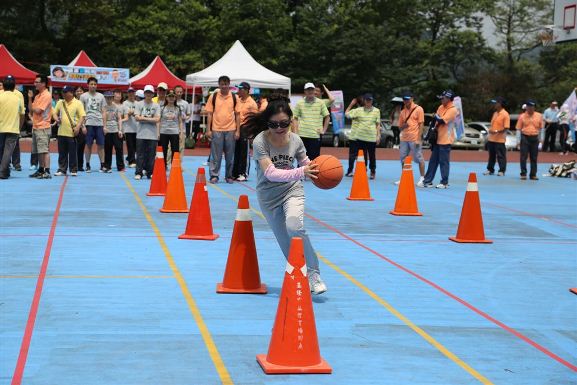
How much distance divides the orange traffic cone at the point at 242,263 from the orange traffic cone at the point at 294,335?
206cm

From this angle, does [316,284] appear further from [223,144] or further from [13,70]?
[13,70]

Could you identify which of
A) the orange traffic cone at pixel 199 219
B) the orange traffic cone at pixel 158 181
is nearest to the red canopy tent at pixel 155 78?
the orange traffic cone at pixel 158 181

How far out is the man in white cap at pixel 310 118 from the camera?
58.9 feet

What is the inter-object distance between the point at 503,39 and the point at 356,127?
147 ft

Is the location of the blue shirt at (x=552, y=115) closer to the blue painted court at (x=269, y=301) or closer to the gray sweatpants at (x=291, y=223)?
the blue painted court at (x=269, y=301)

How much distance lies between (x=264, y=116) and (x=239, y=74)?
24.8 meters

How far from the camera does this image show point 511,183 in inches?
837

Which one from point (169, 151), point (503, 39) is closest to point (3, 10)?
point (503, 39)

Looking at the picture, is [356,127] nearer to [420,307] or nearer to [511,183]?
[511,183]

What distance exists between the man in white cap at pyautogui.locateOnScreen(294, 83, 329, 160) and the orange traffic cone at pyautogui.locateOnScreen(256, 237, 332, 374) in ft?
40.2

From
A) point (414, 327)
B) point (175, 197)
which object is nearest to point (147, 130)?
point (175, 197)

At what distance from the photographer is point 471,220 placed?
11141 millimetres

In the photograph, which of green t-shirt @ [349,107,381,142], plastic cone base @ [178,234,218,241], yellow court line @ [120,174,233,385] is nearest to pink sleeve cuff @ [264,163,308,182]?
yellow court line @ [120,174,233,385]

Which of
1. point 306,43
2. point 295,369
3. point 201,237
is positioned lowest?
point 295,369
